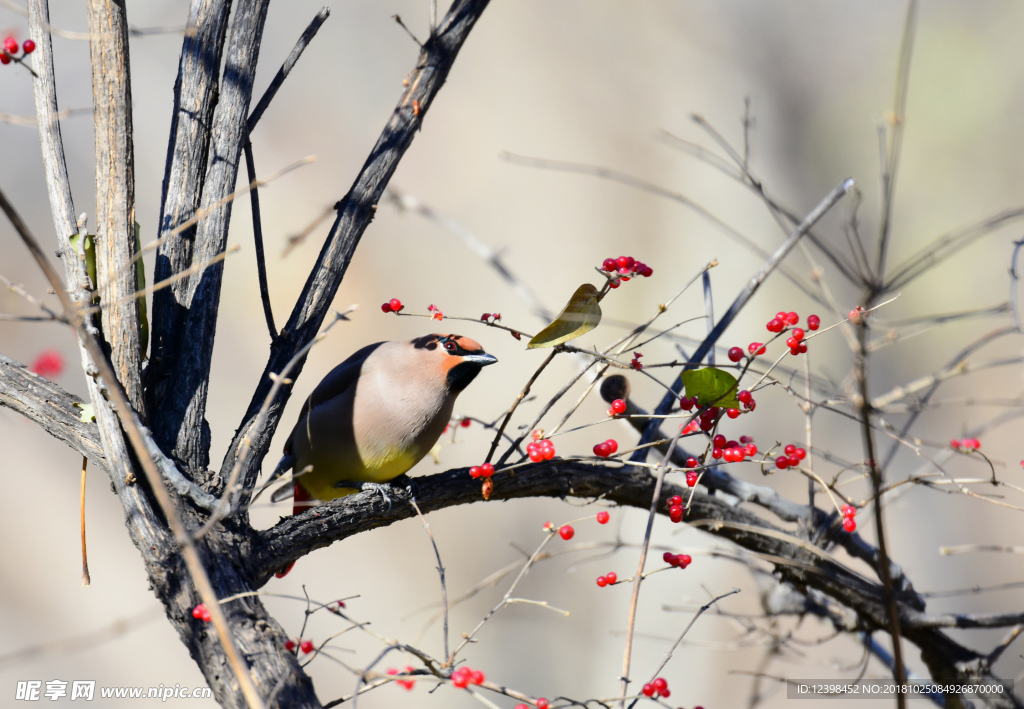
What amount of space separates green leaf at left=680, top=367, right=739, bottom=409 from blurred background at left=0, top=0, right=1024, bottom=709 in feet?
15.3

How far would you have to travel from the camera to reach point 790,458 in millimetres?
2271

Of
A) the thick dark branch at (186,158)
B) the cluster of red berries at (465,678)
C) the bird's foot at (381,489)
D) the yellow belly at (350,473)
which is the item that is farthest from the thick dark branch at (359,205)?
the cluster of red berries at (465,678)

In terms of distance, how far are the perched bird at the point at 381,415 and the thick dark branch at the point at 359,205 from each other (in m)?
0.52

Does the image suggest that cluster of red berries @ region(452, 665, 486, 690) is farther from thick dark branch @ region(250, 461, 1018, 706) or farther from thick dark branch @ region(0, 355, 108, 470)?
thick dark branch @ region(0, 355, 108, 470)

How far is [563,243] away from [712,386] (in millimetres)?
5797

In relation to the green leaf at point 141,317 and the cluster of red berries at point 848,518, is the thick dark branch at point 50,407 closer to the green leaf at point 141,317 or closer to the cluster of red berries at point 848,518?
the green leaf at point 141,317

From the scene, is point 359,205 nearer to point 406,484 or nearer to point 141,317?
point 141,317

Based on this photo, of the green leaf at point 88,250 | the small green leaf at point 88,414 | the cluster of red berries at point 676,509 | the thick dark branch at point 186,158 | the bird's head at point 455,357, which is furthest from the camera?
the bird's head at point 455,357

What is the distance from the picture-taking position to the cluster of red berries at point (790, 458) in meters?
2.20

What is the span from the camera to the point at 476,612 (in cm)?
725

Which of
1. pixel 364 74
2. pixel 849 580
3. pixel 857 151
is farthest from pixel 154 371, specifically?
pixel 857 151

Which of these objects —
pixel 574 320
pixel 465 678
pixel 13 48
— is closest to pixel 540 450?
pixel 574 320

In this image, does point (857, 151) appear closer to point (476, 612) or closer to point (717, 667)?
point (717, 667)

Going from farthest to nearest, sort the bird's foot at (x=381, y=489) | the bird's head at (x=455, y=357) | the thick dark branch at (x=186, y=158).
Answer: the bird's head at (x=455, y=357), the bird's foot at (x=381, y=489), the thick dark branch at (x=186, y=158)
